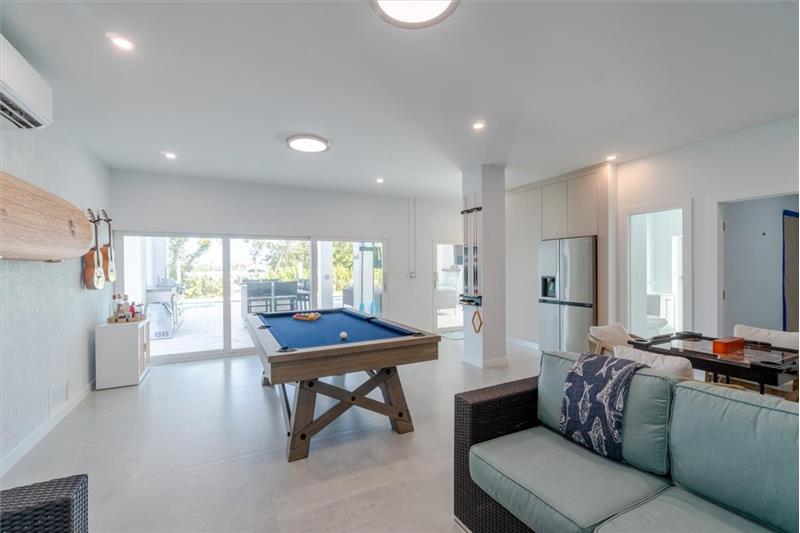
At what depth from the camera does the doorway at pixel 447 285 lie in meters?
7.23

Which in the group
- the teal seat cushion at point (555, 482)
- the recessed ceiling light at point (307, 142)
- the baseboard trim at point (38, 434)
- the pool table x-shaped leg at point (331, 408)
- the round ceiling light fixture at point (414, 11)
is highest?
the recessed ceiling light at point (307, 142)

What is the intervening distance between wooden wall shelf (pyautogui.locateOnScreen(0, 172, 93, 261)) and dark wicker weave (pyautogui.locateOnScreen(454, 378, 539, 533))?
2.66m

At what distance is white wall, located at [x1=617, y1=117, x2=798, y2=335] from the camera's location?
340 centimetres

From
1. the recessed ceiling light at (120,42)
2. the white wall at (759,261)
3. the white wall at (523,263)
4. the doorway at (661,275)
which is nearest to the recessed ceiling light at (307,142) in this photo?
the recessed ceiling light at (120,42)

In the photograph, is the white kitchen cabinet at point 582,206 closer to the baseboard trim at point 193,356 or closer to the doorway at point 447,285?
the doorway at point 447,285

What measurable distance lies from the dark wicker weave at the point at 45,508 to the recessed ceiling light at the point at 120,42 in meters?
2.30

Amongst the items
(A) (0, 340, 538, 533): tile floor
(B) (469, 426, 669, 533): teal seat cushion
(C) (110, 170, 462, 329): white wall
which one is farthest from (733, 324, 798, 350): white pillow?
(C) (110, 170, 462, 329): white wall

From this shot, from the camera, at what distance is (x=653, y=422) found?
1.48 m

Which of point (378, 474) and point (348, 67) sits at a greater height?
point (348, 67)

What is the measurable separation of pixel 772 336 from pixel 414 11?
348 centimetres

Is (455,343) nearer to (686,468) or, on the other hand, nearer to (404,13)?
(686,468)

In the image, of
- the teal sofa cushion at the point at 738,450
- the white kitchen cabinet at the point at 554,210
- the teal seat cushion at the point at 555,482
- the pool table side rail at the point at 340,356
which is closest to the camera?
the teal sofa cushion at the point at 738,450

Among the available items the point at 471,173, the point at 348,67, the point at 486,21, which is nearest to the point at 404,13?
the point at 486,21

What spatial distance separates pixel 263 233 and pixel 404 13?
15.2 ft
